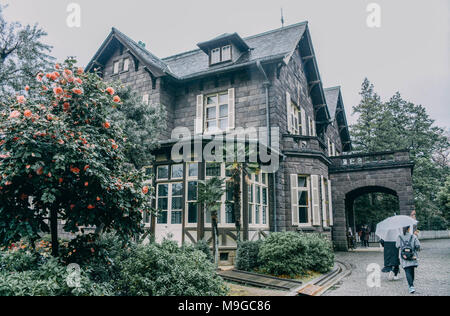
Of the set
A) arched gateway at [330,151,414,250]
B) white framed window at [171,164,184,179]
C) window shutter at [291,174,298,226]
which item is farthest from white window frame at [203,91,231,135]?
arched gateway at [330,151,414,250]

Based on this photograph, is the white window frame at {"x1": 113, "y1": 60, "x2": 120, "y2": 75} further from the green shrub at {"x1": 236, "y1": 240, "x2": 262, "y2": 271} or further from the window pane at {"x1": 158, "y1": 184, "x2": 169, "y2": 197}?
the green shrub at {"x1": 236, "y1": 240, "x2": 262, "y2": 271}

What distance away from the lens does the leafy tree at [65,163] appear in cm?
461

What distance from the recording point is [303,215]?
46.2ft

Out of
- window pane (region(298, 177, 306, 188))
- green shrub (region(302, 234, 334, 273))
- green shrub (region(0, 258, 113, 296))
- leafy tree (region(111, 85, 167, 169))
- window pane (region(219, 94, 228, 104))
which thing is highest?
window pane (region(219, 94, 228, 104))

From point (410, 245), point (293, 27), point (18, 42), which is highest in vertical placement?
point (293, 27)

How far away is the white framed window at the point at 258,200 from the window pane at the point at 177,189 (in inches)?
96.9

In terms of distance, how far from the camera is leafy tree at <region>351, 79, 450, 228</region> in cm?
3070

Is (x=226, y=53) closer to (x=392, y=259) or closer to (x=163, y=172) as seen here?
(x=163, y=172)

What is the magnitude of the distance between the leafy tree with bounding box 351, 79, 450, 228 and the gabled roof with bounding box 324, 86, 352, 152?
5.26 m

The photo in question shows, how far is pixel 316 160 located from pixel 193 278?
398 inches

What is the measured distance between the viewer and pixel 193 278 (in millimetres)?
5664

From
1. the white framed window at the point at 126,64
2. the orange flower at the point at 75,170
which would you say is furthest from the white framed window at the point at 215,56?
the orange flower at the point at 75,170
